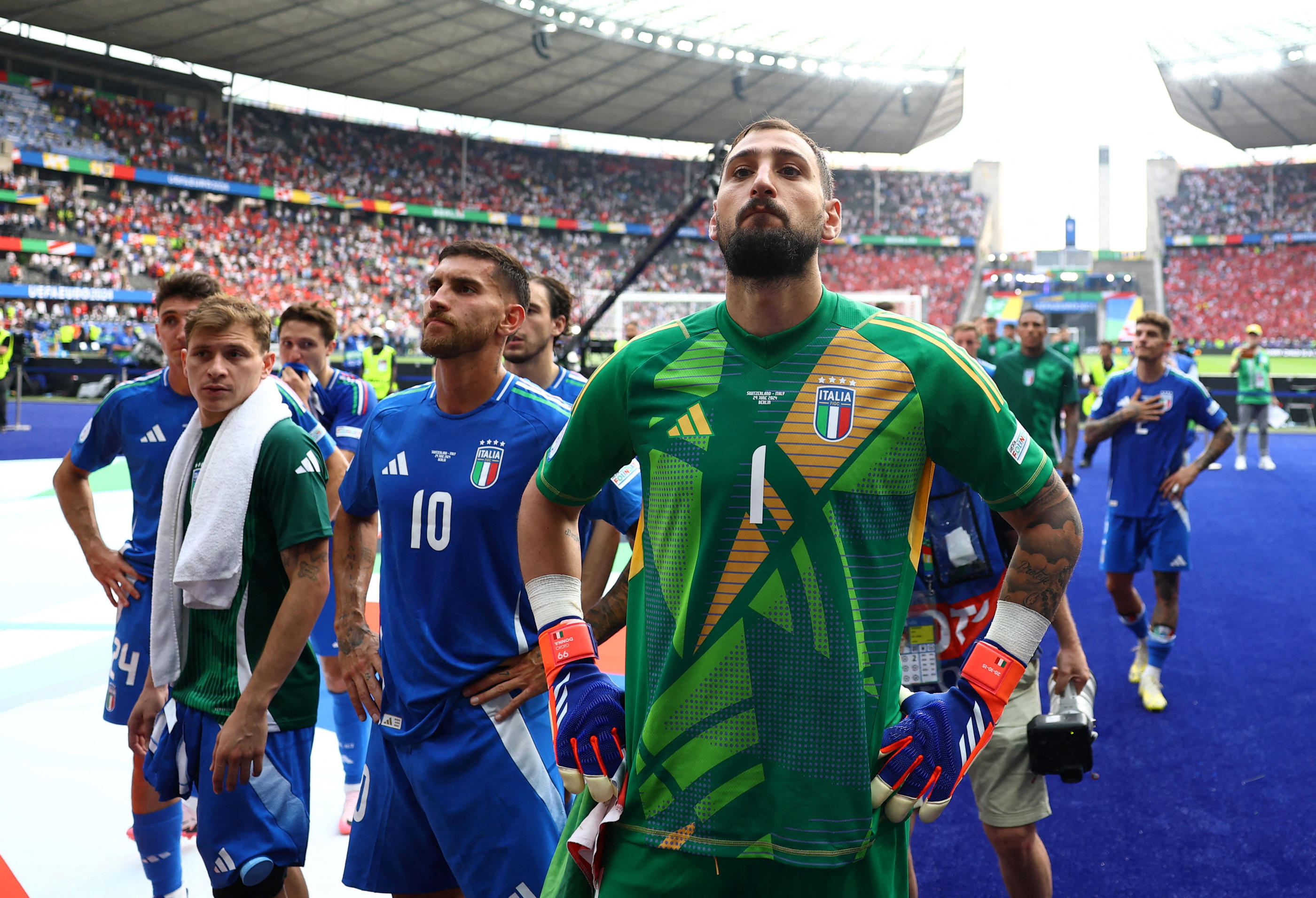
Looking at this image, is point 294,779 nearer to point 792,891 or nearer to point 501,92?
point 792,891

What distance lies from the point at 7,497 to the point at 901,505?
44.1 feet

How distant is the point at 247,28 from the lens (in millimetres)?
32312

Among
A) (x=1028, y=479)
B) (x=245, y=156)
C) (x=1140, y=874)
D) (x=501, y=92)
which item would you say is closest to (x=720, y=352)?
(x=1028, y=479)

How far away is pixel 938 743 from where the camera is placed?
1.71 m

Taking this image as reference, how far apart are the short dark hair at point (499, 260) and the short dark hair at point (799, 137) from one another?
4.00 feet

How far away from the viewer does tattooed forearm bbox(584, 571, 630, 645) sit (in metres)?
2.58

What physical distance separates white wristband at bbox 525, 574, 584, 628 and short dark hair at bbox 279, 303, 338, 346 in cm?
415

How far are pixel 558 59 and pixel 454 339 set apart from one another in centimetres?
3733

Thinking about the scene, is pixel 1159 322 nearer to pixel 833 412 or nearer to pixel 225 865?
pixel 833 412

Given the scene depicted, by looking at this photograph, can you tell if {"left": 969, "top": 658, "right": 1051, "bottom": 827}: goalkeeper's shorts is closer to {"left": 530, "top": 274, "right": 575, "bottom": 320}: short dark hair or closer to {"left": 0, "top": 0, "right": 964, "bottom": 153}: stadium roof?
{"left": 530, "top": 274, "right": 575, "bottom": 320}: short dark hair

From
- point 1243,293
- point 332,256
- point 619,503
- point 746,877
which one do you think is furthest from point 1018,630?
point 1243,293

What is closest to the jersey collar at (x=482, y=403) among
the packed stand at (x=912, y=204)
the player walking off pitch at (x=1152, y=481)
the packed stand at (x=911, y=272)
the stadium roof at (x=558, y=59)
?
the player walking off pitch at (x=1152, y=481)

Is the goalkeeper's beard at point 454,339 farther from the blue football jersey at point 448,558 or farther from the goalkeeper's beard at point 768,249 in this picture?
the goalkeeper's beard at point 768,249

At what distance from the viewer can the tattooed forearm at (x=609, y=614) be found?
2.58 m
